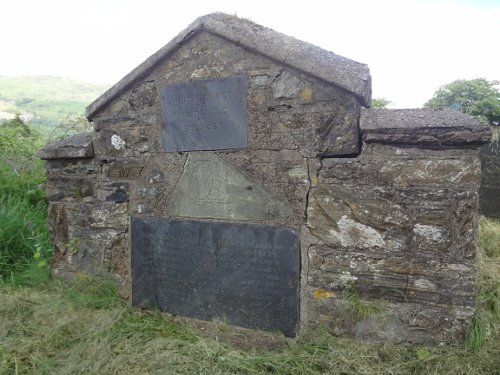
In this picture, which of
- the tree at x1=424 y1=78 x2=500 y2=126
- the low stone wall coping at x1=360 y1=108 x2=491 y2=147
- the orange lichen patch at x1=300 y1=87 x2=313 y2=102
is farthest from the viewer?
the tree at x1=424 y1=78 x2=500 y2=126

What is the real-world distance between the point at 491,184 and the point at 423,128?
3.44 meters

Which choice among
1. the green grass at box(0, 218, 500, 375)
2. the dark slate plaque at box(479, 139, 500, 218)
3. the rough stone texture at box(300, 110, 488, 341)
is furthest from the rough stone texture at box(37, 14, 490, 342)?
the dark slate plaque at box(479, 139, 500, 218)

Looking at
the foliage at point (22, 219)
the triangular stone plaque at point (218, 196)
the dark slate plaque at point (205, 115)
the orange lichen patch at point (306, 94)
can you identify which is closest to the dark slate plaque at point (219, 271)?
the triangular stone plaque at point (218, 196)

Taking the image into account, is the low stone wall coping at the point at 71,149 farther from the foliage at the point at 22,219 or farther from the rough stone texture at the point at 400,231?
the rough stone texture at the point at 400,231

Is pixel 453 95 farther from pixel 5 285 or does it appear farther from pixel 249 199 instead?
pixel 5 285

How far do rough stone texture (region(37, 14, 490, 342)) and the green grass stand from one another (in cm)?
13

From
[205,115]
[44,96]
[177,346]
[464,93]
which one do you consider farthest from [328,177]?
[44,96]

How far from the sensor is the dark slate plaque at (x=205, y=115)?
2.34 meters

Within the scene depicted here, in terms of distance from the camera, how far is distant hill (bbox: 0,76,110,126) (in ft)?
60.5

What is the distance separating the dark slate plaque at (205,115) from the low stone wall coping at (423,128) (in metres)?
0.80

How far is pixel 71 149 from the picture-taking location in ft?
9.52

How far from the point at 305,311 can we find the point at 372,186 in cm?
90

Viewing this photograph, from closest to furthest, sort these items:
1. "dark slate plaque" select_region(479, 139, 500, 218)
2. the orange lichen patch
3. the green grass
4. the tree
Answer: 1. the green grass
2. the orange lichen patch
3. "dark slate plaque" select_region(479, 139, 500, 218)
4. the tree

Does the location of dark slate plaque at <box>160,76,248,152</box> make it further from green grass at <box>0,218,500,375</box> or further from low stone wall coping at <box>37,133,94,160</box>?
green grass at <box>0,218,500,375</box>
